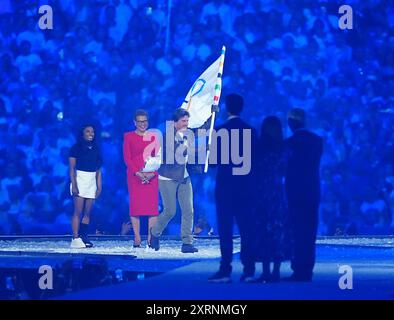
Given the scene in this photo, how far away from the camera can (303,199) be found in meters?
6.61

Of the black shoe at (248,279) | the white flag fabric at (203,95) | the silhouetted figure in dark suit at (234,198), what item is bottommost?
the black shoe at (248,279)

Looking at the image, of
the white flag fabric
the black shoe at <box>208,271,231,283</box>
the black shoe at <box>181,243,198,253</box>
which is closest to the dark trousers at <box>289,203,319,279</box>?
the black shoe at <box>208,271,231,283</box>

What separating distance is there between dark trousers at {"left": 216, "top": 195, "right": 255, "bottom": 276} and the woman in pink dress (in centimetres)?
53

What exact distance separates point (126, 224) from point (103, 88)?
93 centimetres

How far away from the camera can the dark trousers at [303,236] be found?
259 inches

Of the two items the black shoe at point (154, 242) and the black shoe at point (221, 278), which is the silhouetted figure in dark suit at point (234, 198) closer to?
the black shoe at point (221, 278)

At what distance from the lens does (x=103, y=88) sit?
695 centimetres

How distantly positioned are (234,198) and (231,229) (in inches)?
7.9

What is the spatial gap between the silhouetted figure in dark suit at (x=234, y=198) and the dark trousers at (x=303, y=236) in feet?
0.90

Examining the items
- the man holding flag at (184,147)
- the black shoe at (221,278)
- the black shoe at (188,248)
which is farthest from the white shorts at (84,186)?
the black shoe at (221,278)

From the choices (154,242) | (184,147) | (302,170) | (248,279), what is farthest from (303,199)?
(154,242)

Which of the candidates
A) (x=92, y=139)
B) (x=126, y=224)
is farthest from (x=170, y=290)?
(x=92, y=139)

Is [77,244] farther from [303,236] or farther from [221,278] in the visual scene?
[303,236]

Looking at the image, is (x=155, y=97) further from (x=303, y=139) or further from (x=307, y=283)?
(x=307, y=283)
